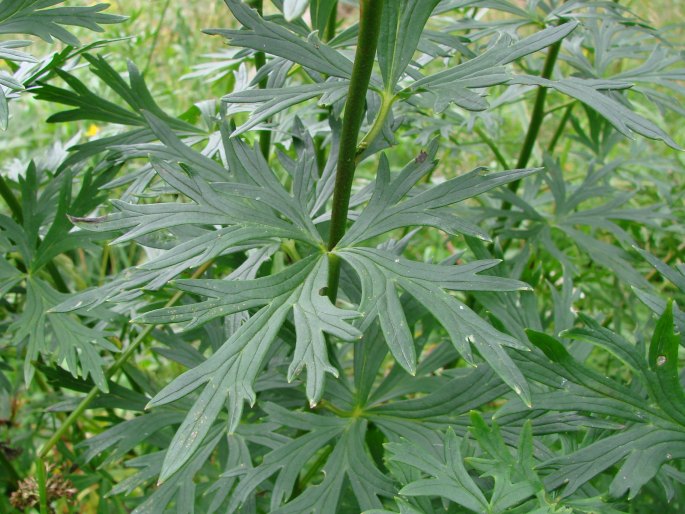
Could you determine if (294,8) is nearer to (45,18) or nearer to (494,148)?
(45,18)

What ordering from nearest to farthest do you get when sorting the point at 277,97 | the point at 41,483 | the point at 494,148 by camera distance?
the point at 277,97 < the point at 41,483 < the point at 494,148

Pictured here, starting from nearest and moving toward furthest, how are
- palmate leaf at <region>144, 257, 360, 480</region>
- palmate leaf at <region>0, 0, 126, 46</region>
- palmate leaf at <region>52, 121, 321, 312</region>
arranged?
1. palmate leaf at <region>144, 257, 360, 480</region>
2. palmate leaf at <region>52, 121, 321, 312</region>
3. palmate leaf at <region>0, 0, 126, 46</region>

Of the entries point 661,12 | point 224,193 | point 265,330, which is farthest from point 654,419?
point 661,12

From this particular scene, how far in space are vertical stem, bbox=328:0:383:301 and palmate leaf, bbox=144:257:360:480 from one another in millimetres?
120

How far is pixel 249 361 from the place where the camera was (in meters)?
0.85

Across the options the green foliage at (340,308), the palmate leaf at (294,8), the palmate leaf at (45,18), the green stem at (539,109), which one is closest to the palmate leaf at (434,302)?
the green foliage at (340,308)

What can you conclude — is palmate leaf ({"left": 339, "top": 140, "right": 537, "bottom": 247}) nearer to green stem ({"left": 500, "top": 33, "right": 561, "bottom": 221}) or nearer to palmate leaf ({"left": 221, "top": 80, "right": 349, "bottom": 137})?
palmate leaf ({"left": 221, "top": 80, "right": 349, "bottom": 137})

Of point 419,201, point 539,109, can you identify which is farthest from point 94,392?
point 539,109

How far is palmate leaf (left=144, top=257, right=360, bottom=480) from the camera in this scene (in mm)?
800

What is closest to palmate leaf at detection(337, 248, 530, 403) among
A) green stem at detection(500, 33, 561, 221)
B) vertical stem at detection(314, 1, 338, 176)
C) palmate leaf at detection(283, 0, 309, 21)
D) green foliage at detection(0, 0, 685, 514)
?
green foliage at detection(0, 0, 685, 514)

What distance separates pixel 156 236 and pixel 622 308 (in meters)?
1.24

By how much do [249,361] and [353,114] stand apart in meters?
0.32

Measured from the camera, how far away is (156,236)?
1170 mm

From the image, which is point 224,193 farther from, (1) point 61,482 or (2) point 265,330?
(1) point 61,482
